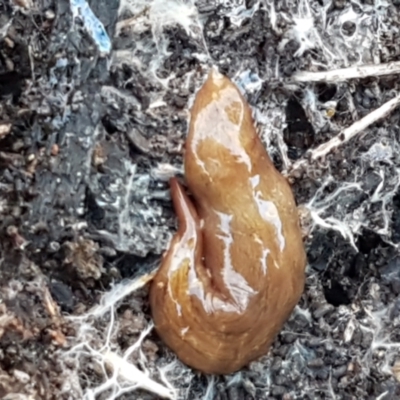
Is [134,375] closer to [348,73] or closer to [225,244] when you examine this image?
[225,244]

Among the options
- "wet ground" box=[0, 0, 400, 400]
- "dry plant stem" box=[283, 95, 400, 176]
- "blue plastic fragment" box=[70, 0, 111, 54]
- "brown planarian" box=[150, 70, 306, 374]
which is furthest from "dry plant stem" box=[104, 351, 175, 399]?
"blue plastic fragment" box=[70, 0, 111, 54]

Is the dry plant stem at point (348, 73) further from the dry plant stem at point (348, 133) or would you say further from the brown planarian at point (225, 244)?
the brown planarian at point (225, 244)

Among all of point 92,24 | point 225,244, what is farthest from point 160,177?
point 92,24

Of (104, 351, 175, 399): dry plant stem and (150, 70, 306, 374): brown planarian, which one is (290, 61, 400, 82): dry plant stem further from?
(104, 351, 175, 399): dry plant stem

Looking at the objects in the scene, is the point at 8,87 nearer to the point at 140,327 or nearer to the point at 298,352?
the point at 140,327

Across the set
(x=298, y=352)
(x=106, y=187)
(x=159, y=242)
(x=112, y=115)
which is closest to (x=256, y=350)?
(x=298, y=352)

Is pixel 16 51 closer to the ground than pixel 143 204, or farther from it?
farther from it
